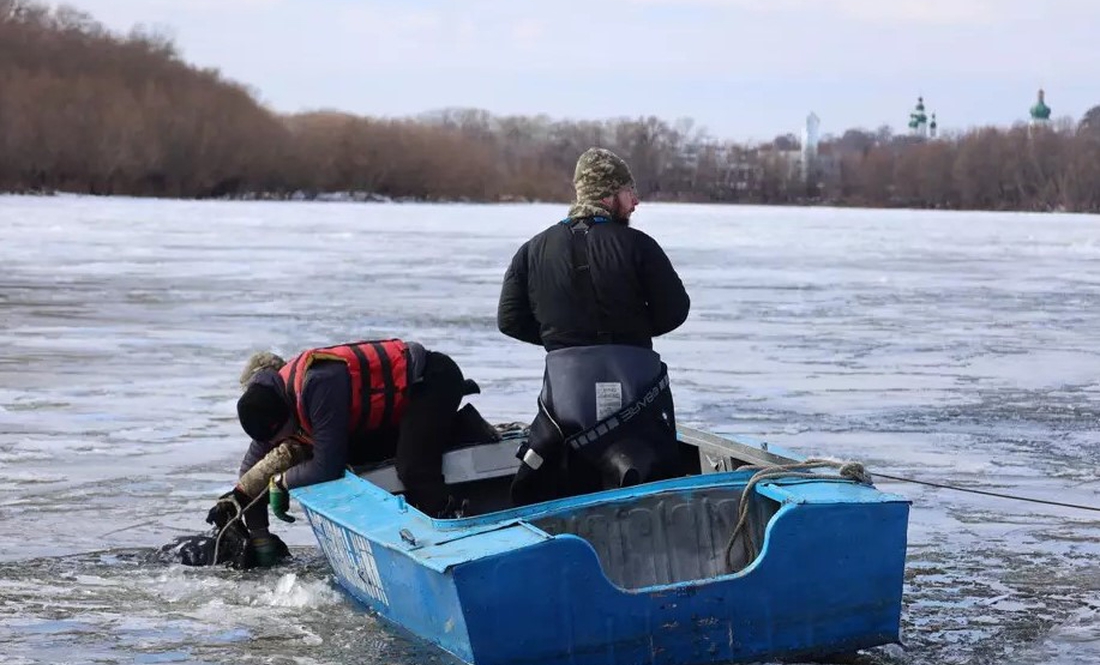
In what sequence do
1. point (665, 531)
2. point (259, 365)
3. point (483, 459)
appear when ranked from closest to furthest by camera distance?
point (665, 531) → point (259, 365) → point (483, 459)

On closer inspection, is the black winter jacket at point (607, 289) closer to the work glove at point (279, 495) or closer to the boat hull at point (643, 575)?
the boat hull at point (643, 575)

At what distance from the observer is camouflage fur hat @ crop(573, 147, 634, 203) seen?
5102 millimetres

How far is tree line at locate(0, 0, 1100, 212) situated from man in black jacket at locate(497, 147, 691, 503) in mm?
70907

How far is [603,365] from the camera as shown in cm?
512

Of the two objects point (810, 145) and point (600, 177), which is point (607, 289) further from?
point (810, 145)

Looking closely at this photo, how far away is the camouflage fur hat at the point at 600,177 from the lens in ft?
16.7

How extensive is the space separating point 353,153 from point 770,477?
95.9m

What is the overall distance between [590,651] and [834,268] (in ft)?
71.6

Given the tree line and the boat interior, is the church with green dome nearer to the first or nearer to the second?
the tree line

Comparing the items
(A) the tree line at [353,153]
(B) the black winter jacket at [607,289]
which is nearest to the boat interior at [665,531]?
(B) the black winter jacket at [607,289]

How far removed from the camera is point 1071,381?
11.3 metres

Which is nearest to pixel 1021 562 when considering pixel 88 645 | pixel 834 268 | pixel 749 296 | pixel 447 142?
pixel 88 645

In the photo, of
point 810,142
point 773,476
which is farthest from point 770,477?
point 810,142

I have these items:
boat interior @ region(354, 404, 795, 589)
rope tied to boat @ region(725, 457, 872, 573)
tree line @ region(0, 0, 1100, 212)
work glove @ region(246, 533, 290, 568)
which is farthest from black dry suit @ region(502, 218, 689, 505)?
tree line @ region(0, 0, 1100, 212)
